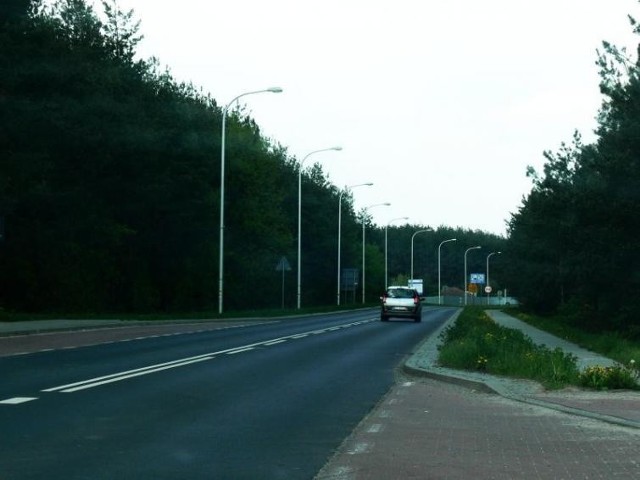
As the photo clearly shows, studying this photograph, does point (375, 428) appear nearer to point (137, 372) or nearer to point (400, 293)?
point (137, 372)

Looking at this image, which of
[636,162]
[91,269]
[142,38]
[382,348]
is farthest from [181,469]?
[142,38]

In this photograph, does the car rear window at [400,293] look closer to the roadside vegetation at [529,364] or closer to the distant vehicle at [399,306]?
the distant vehicle at [399,306]

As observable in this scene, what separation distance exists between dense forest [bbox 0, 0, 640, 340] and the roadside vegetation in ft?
43.9

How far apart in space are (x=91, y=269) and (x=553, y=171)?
24301 millimetres

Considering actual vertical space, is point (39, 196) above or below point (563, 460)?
above

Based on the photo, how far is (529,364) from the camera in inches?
650

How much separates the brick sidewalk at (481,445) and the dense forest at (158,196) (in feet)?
66.8

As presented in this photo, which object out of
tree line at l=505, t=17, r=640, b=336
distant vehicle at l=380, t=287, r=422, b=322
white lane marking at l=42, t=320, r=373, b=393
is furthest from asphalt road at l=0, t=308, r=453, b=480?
distant vehicle at l=380, t=287, r=422, b=322

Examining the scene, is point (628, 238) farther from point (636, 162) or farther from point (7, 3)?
point (7, 3)

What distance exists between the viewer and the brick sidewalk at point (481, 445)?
8195 mm

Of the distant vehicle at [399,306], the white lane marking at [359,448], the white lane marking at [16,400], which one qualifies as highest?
the distant vehicle at [399,306]

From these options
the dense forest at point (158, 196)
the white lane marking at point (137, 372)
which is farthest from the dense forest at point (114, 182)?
the white lane marking at point (137, 372)

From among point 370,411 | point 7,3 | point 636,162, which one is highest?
point 7,3

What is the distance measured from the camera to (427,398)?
14.2 m
